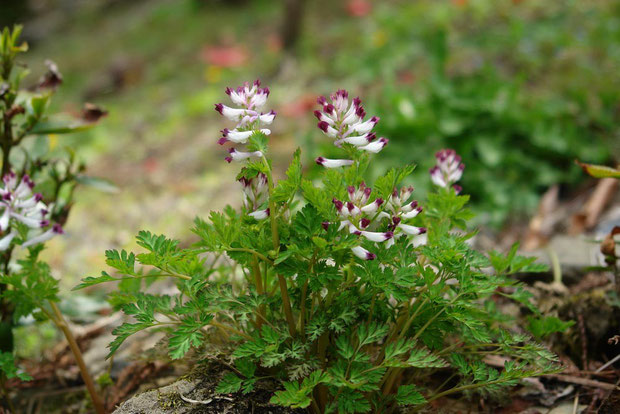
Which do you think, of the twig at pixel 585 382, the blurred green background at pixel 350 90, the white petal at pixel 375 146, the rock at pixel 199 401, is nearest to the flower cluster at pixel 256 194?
the white petal at pixel 375 146

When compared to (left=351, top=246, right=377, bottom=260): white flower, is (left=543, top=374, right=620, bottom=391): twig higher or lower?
lower

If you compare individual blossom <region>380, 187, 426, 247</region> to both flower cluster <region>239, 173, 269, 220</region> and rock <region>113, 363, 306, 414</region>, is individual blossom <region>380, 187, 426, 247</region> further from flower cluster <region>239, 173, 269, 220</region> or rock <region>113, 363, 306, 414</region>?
rock <region>113, 363, 306, 414</region>

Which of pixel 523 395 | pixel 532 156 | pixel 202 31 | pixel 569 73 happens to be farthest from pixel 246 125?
pixel 202 31

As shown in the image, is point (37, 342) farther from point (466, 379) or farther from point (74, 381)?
point (466, 379)

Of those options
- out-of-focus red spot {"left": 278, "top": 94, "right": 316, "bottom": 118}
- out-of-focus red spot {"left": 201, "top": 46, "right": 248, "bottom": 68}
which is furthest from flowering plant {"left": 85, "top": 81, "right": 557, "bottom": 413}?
out-of-focus red spot {"left": 201, "top": 46, "right": 248, "bottom": 68}

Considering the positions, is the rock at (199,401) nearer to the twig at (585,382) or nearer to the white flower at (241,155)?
the white flower at (241,155)

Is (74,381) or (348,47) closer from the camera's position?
(74,381)

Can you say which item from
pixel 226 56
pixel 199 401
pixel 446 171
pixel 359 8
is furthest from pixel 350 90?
pixel 199 401

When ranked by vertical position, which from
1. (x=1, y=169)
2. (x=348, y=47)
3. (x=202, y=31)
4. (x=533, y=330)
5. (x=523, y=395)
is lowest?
(x=523, y=395)
